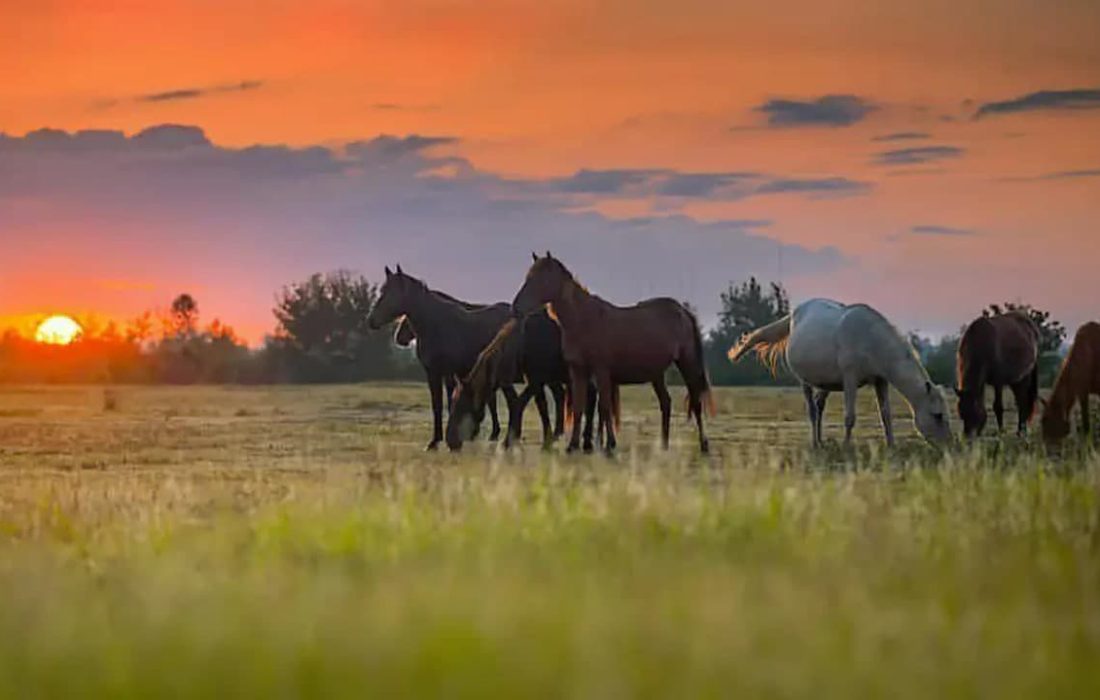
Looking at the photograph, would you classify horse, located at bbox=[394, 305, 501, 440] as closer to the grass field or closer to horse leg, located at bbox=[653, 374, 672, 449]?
horse leg, located at bbox=[653, 374, 672, 449]

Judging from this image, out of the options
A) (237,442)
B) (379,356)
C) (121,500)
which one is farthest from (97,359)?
(121,500)

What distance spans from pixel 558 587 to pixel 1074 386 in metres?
11.1

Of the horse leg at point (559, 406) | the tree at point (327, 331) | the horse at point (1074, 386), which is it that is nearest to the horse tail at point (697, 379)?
the horse leg at point (559, 406)

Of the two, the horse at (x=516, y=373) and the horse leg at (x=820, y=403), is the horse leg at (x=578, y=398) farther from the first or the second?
the horse leg at (x=820, y=403)

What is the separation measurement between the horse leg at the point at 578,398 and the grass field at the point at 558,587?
2.96 m

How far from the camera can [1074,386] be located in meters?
17.1

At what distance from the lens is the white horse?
1795 centimetres

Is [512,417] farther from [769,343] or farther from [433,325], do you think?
[769,343]

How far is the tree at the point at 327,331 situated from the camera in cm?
5109

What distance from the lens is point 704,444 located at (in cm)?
1766

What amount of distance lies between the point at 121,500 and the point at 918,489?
6.01m

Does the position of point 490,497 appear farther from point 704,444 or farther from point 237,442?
point 237,442

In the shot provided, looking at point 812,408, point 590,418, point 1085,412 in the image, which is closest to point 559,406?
point 590,418

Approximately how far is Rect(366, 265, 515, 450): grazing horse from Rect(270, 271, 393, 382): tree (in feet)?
104
